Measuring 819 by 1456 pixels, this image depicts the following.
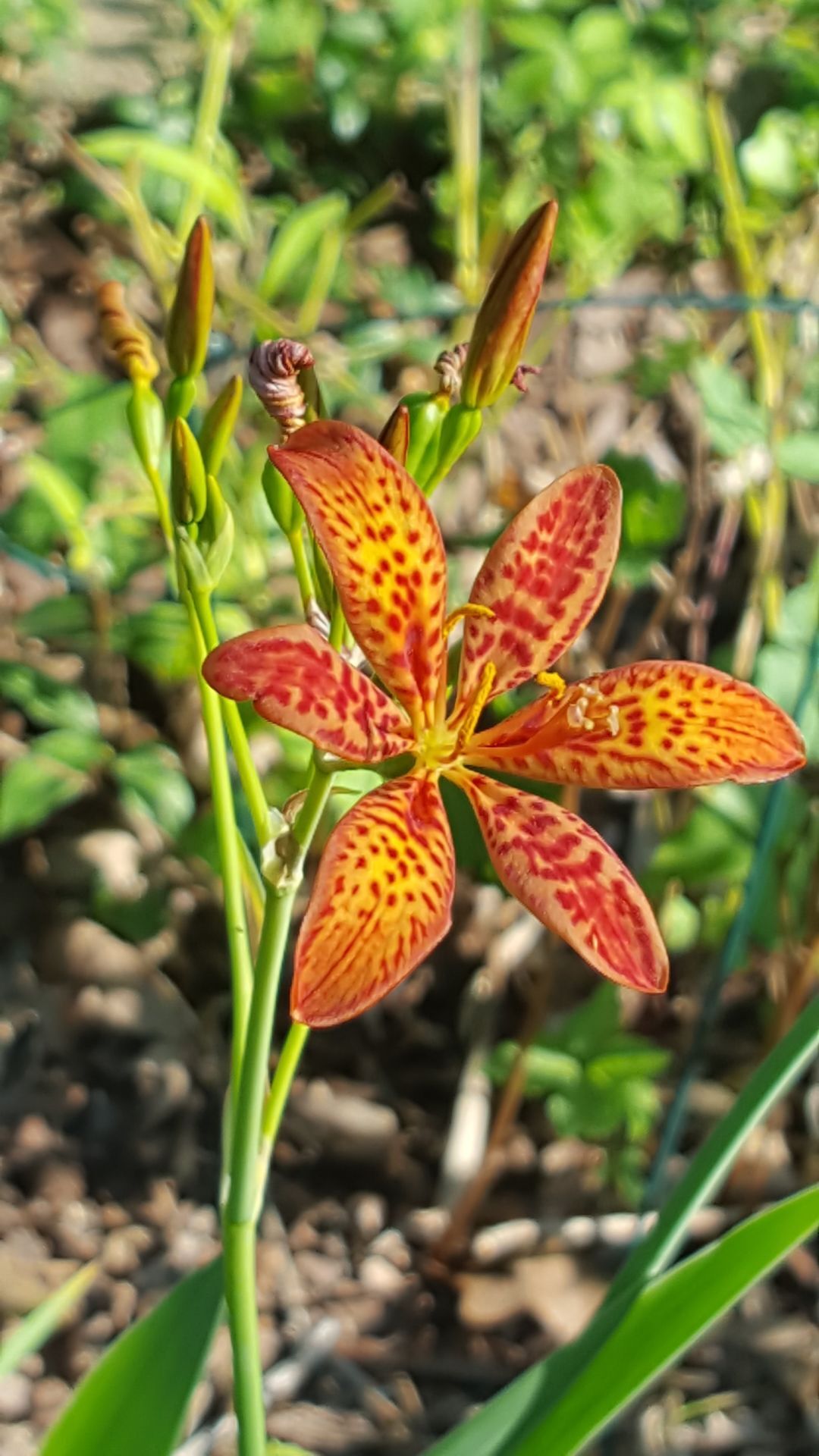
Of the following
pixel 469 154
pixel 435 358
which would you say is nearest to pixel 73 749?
pixel 435 358

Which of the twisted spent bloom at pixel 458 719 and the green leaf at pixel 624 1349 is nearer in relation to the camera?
the twisted spent bloom at pixel 458 719

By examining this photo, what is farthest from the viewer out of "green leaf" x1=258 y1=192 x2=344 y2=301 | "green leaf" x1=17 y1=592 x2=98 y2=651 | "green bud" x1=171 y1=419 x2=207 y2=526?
"green leaf" x1=258 y1=192 x2=344 y2=301

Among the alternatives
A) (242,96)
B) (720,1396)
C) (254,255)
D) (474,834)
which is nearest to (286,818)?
(474,834)

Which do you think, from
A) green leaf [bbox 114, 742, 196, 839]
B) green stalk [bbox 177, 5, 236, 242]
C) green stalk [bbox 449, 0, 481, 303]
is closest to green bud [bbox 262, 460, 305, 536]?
green leaf [bbox 114, 742, 196, 839]

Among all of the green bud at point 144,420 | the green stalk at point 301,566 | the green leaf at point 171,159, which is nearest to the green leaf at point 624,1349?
the green stalk at point 301,566

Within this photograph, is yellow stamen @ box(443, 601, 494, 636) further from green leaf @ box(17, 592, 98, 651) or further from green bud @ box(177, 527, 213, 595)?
green leaf @ box(17, 592, 98, 651)

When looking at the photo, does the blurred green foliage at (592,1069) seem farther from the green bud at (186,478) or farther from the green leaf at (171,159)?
the green leaf at (171,159)

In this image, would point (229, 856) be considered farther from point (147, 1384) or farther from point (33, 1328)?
point (33, 1328)

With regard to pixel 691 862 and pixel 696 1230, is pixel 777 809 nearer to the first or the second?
pixel 691 862
